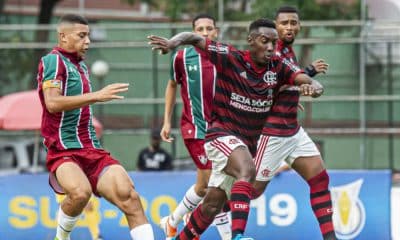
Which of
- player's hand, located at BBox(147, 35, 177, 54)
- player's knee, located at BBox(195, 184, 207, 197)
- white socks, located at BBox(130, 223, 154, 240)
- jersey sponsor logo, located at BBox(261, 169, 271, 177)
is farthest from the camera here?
player's knee, located at BBox(195, 184, 207, 197)

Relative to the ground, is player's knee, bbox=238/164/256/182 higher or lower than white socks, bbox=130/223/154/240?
higher

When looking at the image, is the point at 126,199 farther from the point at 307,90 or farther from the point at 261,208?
the point at 261,208

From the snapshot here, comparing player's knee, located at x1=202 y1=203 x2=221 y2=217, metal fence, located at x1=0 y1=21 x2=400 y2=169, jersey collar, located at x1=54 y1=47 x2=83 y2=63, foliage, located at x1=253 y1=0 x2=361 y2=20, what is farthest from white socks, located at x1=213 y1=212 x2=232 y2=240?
foliage, located at x1=253 y1=0 x2=361 y2=20

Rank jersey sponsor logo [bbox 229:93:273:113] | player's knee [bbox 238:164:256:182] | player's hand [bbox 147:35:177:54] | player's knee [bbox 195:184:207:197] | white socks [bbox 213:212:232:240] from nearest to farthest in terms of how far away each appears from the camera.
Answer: player's hand [bbox 147:35:177:54], player's knee [bbox 238:164:256:182], jersey sponsor logo [bbox 229:93:273:113], player's knee [bbox 195:184:207:197], white socks [bbox 213:212:232:240]

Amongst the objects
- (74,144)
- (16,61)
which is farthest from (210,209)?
(16,61)

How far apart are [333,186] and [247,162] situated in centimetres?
424

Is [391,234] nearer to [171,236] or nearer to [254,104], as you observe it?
[171,236]

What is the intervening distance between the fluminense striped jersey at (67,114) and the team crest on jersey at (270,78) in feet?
5.27

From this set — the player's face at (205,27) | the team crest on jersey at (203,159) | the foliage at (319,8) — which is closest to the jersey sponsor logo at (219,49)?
the team crest on jersey at (203,159)

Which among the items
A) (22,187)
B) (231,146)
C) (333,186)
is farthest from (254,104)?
(22,187)

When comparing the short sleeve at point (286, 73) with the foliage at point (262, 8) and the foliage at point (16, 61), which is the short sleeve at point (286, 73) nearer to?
the foliage at point (262, 8)

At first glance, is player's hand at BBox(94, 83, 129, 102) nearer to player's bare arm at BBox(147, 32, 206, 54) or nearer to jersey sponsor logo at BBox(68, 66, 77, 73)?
player's bare arm at BBox(147, 32, 206, 54)

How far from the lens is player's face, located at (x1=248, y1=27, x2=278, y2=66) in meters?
10.4

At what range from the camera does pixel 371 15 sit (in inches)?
846
